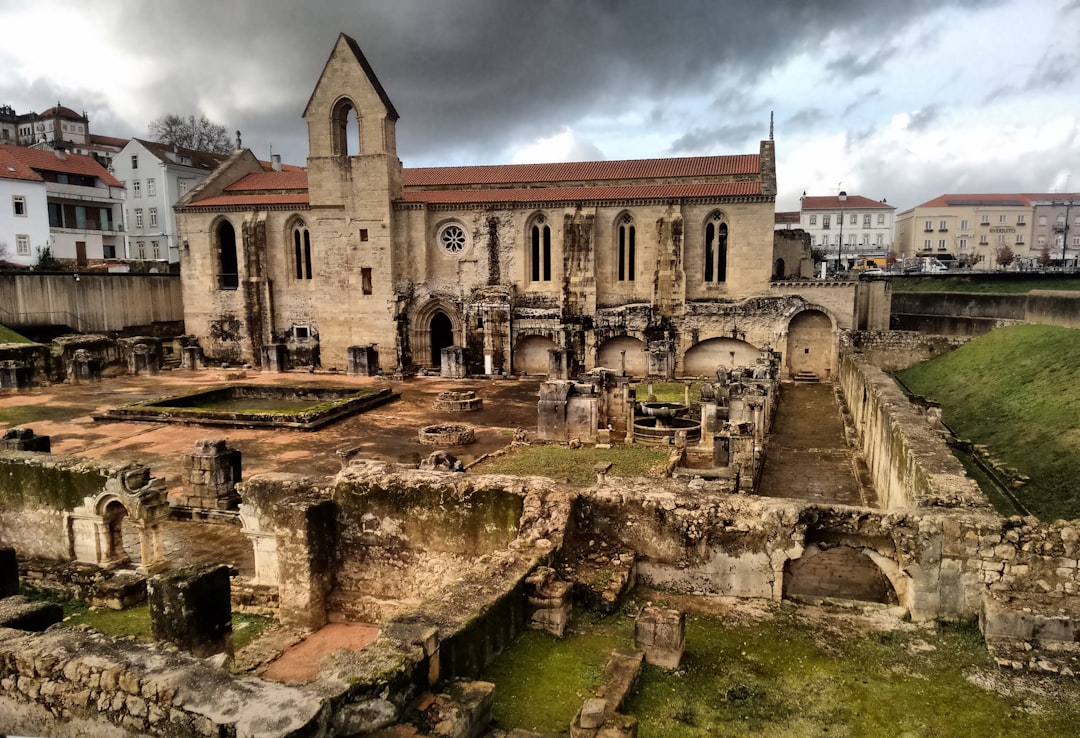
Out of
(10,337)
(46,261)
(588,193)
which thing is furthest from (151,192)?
(588,193)

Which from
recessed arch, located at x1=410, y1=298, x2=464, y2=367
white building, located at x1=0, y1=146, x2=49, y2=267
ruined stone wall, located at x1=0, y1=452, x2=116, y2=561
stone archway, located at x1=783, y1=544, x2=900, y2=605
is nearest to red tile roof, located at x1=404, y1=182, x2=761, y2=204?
recessed arch, located at x1=410, y1=298, x2=464, y2=367

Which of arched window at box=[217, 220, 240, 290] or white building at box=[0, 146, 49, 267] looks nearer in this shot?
arched window at box=[217, 220, 240, 290]

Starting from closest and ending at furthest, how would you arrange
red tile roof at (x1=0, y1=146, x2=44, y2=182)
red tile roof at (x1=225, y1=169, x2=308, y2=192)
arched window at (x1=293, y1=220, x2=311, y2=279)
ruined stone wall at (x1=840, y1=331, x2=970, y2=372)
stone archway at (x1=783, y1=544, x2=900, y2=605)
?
1. stone archway at (x1=783, y1=544, x2=900, y2=605)
2. ruined stone wall at (x1=840, y1=331, x2=970, y2=372)
3. arched window at (x1=293, y1=220, x2=311, y2=279)
4. red tile roof at (x1=225, y1=169, x2=308, y2=192)
5. red tile roof at (x1=0, y1=146, x2=44, y2=182)

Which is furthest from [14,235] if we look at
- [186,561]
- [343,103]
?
[186,561]

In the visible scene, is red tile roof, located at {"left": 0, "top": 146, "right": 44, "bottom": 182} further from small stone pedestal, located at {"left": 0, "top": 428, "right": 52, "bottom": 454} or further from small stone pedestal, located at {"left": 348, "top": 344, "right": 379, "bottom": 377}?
small stone pedestal, located at {"left": 0, "top": 428, "right": 52, "bottom": 454}

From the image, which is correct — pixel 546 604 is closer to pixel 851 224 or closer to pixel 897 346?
pixel 897 346

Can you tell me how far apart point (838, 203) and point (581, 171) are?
65082 mm

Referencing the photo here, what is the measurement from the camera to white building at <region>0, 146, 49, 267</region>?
43781 millimetres

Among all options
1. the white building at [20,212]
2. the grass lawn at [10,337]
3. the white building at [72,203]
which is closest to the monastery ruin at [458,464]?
the grass lawn at [10,337]

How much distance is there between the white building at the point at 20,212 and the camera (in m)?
43.8

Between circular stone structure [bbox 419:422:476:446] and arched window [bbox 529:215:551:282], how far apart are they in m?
17.1

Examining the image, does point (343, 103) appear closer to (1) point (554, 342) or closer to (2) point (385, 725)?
(1) point (554, 342)

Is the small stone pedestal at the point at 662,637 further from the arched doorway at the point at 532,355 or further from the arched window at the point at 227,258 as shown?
the arched window at the point at 227,258

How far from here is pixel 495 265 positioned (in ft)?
122
